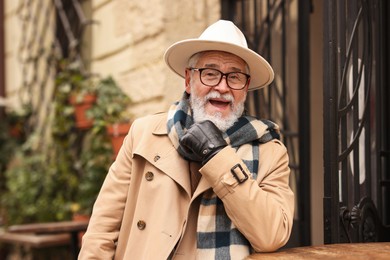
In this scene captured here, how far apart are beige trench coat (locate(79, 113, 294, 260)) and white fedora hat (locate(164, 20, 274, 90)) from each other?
0.89 ft

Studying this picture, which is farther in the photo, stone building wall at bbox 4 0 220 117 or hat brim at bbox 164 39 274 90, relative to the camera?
stone building wall at bbox 4 0 220 117

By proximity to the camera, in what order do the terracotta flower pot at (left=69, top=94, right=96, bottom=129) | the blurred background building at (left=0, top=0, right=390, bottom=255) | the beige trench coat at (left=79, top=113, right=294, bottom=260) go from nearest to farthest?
the beige trench coat at (left=79, top=113, right=294, bottom=260) < the blurred background building at (left=0, top=0, right=390, bottom=255) < the terracotta flower pot at (left=69, top=94, right=96, bottom=129)

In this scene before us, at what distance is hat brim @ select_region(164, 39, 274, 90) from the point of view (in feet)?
8.36

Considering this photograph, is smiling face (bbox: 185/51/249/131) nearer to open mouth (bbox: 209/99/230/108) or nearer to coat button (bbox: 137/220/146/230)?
open mouth (bbox: 209/99/230/108)

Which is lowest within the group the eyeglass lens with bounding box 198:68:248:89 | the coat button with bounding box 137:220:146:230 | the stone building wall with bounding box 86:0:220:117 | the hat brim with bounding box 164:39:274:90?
the coat button with bounding box 137:220:146:230

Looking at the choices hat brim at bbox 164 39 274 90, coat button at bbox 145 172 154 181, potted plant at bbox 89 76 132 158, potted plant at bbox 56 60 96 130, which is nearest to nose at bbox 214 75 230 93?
hat brim at bbox 164 39 274 90

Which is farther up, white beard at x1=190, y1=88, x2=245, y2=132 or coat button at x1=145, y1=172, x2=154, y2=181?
white beard at x1=190, y1=88, x2=245, y2=132

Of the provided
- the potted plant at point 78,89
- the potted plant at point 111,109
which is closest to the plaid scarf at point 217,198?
the potted plant at point 111,109

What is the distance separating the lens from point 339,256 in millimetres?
2211

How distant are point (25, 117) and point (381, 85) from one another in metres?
4.09

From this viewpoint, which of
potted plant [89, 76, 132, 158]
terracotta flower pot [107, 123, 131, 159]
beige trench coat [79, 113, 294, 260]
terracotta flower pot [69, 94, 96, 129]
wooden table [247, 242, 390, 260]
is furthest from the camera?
terracotta flower pot [69, 94, 96, 129]

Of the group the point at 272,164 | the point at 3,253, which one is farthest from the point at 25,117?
the point at 272,164

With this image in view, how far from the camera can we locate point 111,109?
462 centimetres

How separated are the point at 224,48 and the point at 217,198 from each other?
1.91 ft
